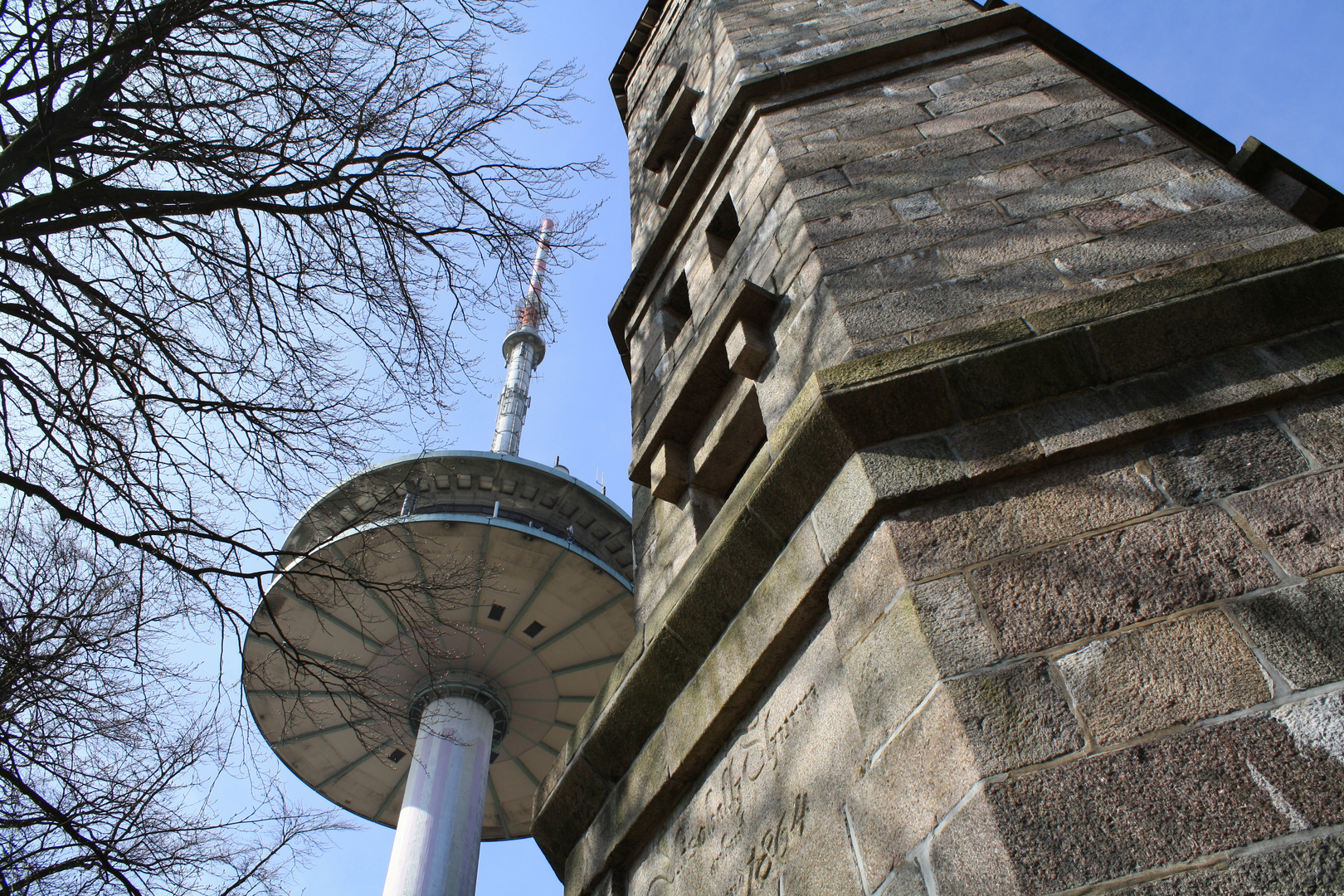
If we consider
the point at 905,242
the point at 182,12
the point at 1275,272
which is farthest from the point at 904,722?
the point at 182,12

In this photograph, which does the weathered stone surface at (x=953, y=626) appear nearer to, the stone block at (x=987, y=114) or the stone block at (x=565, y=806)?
the stone block at (x=565, y=806)

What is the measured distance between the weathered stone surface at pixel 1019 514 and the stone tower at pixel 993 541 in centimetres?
1

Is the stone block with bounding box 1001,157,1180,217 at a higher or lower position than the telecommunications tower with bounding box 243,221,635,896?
lower

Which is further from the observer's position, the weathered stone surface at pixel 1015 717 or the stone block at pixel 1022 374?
the stone block at pixel 1022 374

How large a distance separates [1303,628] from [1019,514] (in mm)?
748

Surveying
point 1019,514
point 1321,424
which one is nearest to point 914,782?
point 1019,514

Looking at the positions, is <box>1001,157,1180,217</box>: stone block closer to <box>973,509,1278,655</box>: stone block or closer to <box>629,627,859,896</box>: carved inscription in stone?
<box>973,509,1278,655</box>: stone block

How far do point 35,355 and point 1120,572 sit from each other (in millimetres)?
5307

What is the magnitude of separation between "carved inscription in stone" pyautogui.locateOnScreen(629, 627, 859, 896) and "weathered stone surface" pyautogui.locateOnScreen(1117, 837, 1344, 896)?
91cm

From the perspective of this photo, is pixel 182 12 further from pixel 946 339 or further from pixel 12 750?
pixel 946 339

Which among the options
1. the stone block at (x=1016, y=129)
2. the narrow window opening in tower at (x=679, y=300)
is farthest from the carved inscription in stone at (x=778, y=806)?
the narrow window opening in tower at (x=679, y=300)

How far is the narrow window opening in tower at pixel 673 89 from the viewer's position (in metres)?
9.27

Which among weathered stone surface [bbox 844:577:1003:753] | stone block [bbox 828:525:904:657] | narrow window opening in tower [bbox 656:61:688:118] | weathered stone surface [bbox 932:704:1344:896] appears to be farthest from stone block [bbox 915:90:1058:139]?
narrow window opening in tower [bbox 656:61:688:118]

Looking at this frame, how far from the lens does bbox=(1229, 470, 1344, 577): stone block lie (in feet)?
7.72
